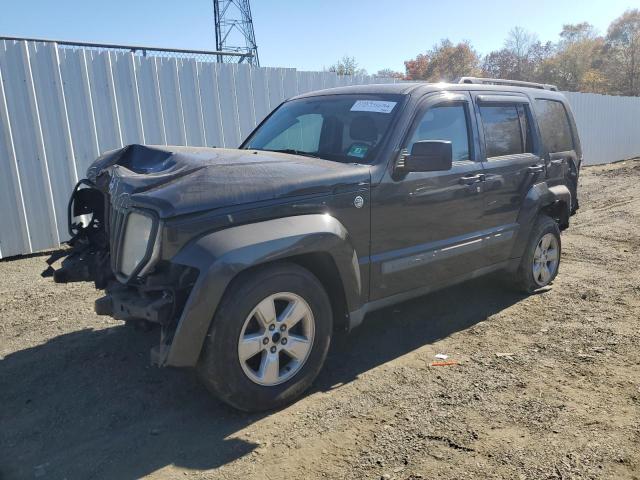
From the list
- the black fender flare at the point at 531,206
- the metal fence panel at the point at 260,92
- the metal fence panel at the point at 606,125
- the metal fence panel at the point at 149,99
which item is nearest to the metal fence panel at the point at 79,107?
the metal fence panel at the point at 149,99

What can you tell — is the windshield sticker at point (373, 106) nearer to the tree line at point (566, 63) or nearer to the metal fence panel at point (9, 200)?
the metal fence panel at point (9, 200)

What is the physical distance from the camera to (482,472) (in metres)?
2.67

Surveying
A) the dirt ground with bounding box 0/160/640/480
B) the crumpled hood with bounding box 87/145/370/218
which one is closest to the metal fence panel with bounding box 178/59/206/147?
the dirt ground with bounding box 0/160/640/480

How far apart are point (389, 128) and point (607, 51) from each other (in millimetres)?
59839

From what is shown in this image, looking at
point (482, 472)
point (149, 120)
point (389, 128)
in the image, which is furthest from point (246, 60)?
point (482, 472)

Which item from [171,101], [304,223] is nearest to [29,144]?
[171,101]

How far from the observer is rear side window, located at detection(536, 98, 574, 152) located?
5.48 metres

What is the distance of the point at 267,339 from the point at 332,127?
1.88 meters

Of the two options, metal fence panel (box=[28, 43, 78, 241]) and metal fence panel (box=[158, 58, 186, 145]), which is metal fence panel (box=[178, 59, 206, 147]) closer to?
metal fence panel (box=[158, 58, 186, 145])

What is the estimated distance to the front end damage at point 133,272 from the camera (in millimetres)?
2900

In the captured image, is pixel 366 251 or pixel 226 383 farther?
pixel 366 251

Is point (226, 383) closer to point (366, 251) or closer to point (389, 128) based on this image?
point (366, 251)

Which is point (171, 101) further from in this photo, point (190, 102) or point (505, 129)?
point (505, 129)

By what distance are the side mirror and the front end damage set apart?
5.64 ft
